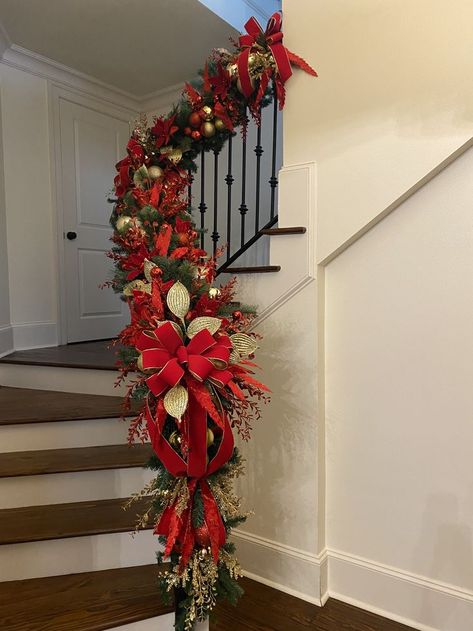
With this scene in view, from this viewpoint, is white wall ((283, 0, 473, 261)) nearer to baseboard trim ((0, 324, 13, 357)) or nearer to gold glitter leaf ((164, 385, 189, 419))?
gold glitter leaf ((164, 385, 189, 419))

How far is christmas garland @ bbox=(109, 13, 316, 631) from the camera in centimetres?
112

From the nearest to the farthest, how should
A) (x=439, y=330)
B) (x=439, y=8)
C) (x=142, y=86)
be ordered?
(x=439, y=8) < (x=439, y=330) < (x=142, y=86)

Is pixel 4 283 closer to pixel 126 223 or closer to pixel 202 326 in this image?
pixel 126 223

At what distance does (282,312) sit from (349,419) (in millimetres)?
497

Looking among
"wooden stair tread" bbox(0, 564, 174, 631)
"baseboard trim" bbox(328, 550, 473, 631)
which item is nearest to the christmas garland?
"wooden stair tread" bbox(0, 564, 174, 631)

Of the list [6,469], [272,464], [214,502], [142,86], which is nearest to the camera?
[214,502]

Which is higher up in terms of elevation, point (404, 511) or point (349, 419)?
point (349, 419)

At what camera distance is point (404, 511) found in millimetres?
1572

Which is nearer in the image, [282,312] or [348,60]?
[348,60]

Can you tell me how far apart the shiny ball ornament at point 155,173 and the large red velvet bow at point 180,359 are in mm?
895

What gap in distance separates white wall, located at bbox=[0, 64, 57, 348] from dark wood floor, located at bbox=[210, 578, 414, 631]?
2.11 meters

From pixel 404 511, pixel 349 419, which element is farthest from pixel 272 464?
pixel 404 511

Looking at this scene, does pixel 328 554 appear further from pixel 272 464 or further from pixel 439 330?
pixel 439 330

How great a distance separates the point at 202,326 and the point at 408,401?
0.87 meters
